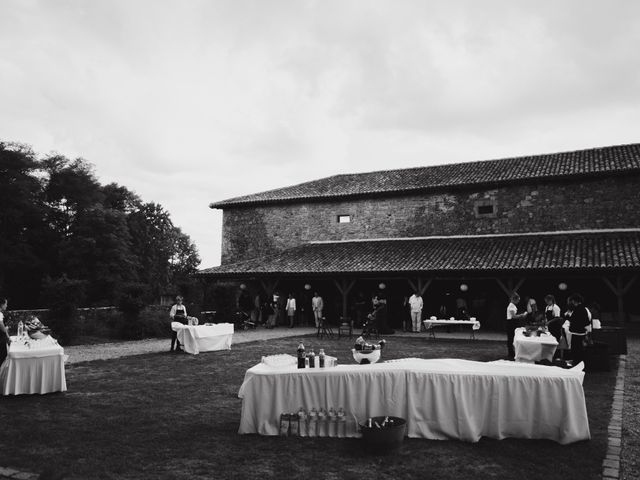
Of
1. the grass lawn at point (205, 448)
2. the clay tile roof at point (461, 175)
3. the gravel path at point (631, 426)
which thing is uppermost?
the clay tile roof at point (461, 175)

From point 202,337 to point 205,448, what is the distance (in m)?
Answer: 7.97

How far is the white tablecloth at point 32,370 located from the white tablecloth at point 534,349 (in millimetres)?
7913

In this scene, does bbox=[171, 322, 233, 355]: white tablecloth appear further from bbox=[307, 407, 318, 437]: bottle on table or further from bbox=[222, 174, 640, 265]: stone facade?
bbox=[222, 174, 640, 265]: stone facade

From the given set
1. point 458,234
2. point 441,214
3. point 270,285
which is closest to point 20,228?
point 270,285

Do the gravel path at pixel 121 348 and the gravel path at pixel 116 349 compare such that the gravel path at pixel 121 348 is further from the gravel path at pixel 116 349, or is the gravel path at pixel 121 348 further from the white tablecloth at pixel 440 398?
the white tablecloth at pixel 440 398

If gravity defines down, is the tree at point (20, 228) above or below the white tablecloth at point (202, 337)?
above

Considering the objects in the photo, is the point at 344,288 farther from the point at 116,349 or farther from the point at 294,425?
the point at 294,425

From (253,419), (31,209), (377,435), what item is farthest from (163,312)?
(31,209)

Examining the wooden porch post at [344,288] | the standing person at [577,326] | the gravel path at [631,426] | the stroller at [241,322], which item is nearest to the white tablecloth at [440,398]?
the gravel path at [631,426]

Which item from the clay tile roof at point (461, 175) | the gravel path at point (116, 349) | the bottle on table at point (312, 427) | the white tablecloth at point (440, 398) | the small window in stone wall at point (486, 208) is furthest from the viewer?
the small window in stone wall at point (486, 208)

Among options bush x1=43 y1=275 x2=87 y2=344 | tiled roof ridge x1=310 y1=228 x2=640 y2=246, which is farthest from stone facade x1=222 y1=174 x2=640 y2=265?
bush x1=43 y1=275 x2=87 y2=344

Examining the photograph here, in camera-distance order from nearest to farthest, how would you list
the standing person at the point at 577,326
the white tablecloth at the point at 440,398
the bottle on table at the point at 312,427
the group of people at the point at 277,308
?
the white tablecloth at the point at 440,398 → the bottle on table at the point at 312,427 → the standing person at the point at 577,326 → the group of people at the point at 277,308

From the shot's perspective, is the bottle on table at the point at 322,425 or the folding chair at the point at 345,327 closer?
the bottle on table at the point at 322,425

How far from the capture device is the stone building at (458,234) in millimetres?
18891
